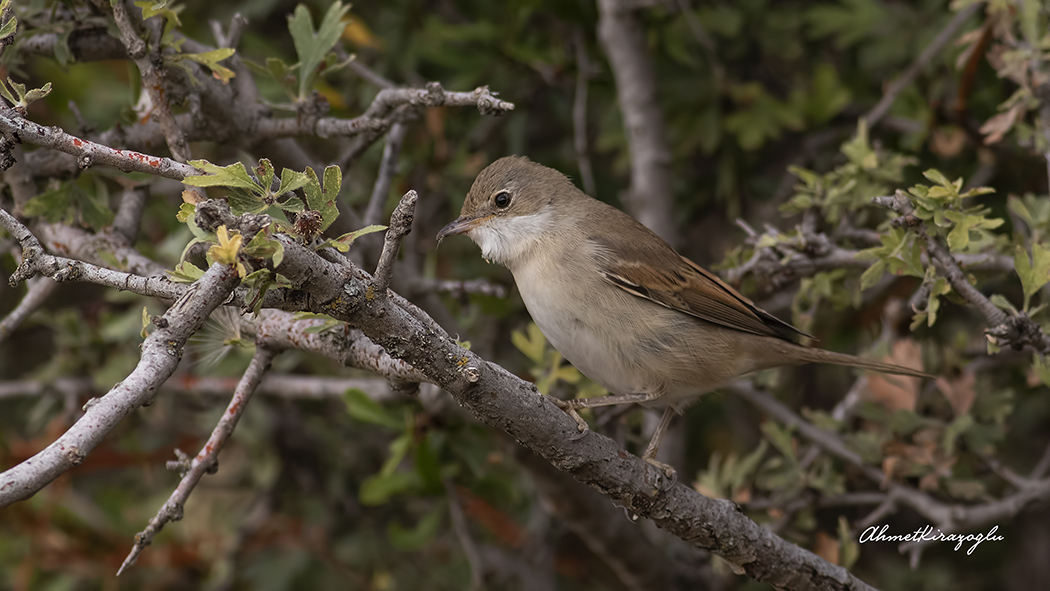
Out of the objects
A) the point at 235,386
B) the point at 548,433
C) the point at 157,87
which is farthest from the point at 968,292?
the point at 235,386

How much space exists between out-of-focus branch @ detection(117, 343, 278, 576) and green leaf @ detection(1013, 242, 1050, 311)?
241 centimetres

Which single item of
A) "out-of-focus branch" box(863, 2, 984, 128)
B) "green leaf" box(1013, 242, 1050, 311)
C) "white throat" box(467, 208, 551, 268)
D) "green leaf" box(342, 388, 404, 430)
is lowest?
"green leaf" box(342, 388, 404, 430)

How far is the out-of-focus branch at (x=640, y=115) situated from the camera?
427cm

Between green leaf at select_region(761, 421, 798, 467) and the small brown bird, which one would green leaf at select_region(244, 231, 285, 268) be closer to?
the small brown bird

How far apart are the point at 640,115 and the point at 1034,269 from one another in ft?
6.89

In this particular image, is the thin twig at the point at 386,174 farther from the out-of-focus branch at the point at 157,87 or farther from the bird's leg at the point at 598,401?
the bird's leg at the point at 598,401

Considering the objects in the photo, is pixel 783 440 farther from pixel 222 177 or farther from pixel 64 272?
pixel 64 272

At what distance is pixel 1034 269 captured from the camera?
270cm

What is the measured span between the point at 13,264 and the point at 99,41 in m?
1.18

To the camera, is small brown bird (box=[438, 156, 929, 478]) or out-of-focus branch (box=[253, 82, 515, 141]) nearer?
out-of-focus branch (box=[253, 82, 515, 141])

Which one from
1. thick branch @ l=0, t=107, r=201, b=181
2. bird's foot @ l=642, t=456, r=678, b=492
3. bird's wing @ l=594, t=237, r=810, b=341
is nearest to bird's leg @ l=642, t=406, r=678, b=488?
bird's foot @ l=642, t=456, r=678, b=492

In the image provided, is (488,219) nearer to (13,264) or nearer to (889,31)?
(13,264)

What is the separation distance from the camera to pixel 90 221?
3049 millimetres

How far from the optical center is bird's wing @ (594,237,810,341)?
3393 millimetres
